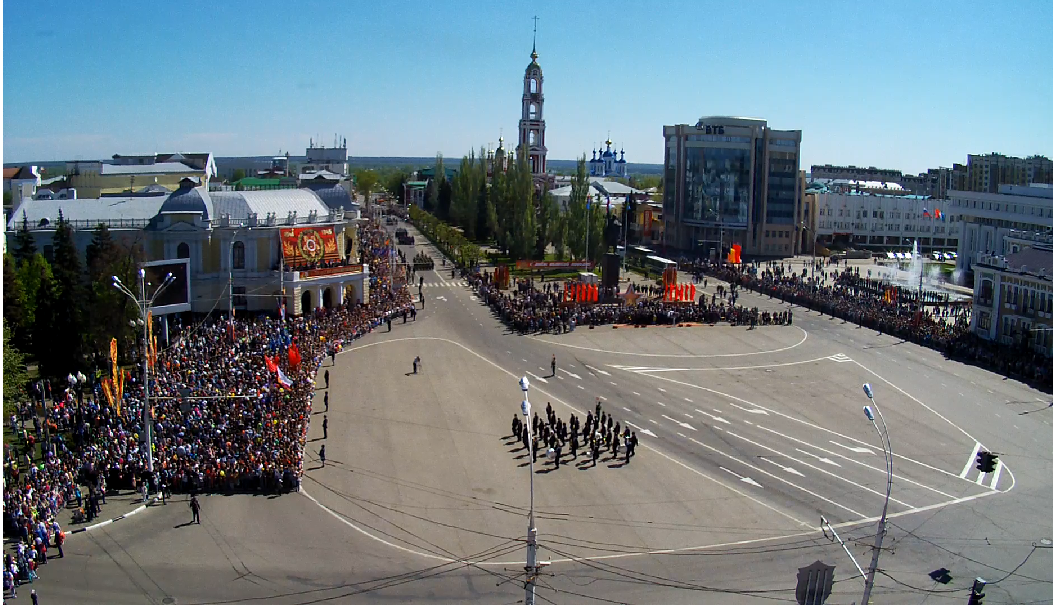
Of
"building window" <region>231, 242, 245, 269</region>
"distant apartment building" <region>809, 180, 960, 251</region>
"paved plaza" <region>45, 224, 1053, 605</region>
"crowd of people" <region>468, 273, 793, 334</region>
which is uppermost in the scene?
"distant apartment building" <region>809, 180, 960, 251</region>

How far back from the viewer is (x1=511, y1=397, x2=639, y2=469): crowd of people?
1120 inches

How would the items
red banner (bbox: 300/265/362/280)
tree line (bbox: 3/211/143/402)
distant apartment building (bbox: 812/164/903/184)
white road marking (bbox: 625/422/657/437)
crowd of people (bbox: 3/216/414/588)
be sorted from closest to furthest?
crowd of people (bbox: 3/216/414/588)
white road marking (bbox: 625/422/657/437)
tree line (bbox: 3/211/143/402)
red banner (bbox: 300/265/362/280)
distant apartment building (bbox: 812/164/903/184)

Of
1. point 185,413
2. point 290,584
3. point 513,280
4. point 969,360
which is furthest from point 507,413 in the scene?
point 513,280

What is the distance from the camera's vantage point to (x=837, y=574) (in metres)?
20.8

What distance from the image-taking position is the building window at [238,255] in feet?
162

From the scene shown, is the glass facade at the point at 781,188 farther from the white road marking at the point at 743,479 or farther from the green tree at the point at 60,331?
the green tree at the point at 60,331

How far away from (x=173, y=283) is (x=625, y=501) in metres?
24.4

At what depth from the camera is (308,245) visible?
51.7 m

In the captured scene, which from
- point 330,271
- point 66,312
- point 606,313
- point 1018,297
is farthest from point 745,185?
point 66,312

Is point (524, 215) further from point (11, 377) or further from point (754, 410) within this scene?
point (11, 377)

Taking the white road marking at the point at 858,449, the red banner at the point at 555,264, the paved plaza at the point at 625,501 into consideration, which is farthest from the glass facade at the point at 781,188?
the white road marking at the point at 858,449

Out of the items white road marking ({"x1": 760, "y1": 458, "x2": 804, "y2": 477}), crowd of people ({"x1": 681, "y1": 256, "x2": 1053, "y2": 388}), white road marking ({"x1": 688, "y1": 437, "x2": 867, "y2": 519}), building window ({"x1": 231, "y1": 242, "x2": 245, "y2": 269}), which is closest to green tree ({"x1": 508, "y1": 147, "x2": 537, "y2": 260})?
crowd of people ({"x1": 681, "y1": 256, "x2": 1053, "y2": 388})

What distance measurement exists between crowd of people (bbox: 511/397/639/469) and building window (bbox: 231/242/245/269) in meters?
23.9

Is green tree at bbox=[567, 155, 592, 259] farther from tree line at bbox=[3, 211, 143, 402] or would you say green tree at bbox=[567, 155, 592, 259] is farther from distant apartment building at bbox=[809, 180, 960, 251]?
tree line at bbox=[3, 211, 143, 402]
